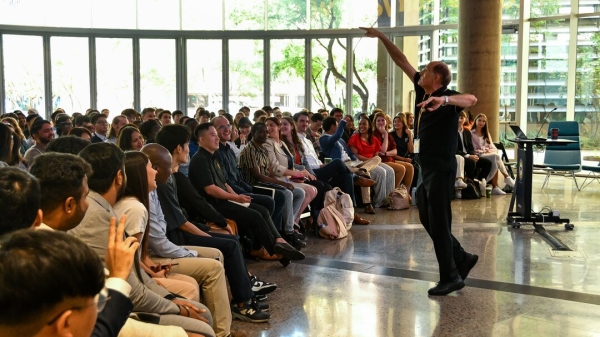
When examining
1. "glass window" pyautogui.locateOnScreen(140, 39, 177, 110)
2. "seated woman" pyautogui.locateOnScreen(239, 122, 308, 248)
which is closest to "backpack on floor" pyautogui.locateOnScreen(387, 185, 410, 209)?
"seated woman" pyautogui.locateOnScreen(239, 122, 308, 248)

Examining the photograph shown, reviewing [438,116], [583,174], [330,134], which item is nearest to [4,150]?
[438,116]

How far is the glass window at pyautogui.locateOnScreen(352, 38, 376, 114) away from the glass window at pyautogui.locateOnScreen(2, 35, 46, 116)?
7566mm

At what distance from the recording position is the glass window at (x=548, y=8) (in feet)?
48.4

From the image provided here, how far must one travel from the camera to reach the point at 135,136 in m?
5.61

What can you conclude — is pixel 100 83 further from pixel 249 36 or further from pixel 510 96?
pixel 510 96

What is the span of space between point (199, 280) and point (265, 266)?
81.7 inches

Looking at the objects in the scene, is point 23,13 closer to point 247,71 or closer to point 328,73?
point 247,71

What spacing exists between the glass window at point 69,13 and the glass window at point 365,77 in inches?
260

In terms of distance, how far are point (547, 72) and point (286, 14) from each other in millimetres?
6431

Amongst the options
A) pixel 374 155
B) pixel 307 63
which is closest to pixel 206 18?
pixel 307 63

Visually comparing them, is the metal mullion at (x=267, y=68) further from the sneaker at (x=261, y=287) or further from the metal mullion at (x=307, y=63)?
the sneaker at (x=261, y=287)

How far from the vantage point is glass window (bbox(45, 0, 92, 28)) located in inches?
683

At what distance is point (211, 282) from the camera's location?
162 inches

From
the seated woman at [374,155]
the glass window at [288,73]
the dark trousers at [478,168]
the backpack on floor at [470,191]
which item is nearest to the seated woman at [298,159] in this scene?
the seated woman at [374,155]
